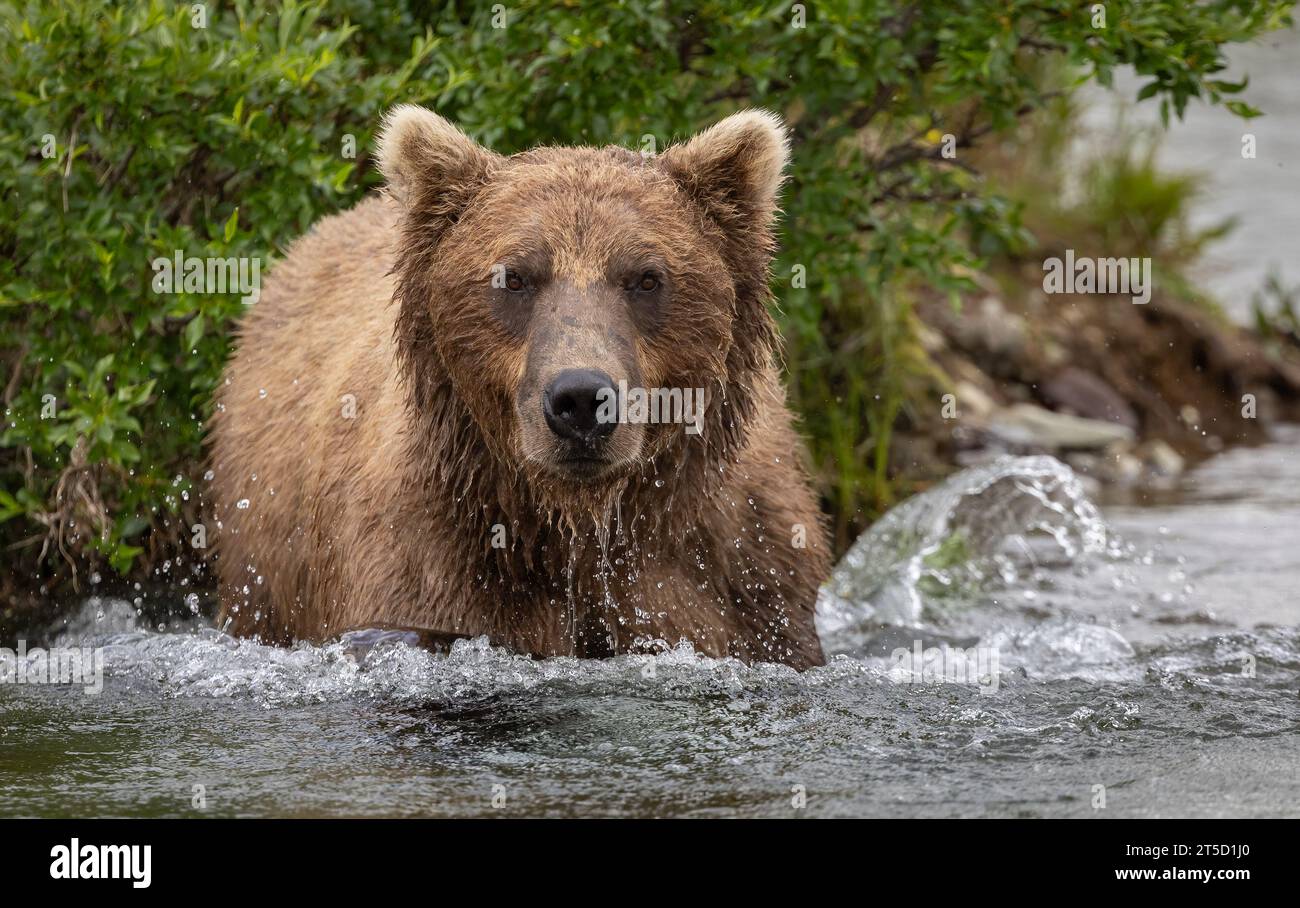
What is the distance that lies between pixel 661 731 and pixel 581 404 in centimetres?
101

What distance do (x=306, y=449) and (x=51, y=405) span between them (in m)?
1.14

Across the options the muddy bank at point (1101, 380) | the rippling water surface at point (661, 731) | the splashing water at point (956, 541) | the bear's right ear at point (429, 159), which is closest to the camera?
the rippling water surface at point (661, 731)

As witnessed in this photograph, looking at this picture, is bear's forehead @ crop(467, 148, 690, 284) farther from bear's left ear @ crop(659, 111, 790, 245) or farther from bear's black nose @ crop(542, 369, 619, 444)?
bear's black nose @ crop(542, 369, 619, 444)

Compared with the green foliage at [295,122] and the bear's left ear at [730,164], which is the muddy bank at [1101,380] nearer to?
the green foliage at [295,122]

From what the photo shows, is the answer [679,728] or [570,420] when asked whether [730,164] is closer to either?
[570,420]

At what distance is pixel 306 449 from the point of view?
21.7 feet

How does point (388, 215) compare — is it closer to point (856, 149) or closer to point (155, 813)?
point (856, 149)

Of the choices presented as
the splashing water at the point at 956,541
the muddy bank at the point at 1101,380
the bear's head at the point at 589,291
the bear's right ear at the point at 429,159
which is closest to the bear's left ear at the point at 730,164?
the bear's head at the point at 589,291

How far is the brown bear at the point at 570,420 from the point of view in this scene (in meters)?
5.50

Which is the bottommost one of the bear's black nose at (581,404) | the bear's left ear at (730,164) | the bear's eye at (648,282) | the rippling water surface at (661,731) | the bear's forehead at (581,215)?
the rippling water surface at (661,731)

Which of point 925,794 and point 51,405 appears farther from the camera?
point 51,405
